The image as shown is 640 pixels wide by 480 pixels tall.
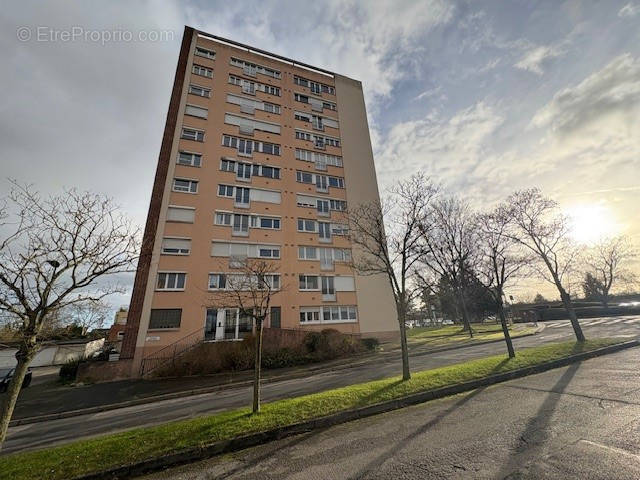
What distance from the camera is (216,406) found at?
9430mm

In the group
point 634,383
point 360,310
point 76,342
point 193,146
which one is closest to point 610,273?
point 360,310

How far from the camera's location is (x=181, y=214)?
76.8ft

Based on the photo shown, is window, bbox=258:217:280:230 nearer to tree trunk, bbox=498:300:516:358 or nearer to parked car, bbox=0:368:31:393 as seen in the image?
parked car, bbox=0:368:31:393

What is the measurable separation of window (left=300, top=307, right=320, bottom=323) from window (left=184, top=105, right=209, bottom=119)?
2120 centimetres

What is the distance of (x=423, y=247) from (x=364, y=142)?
2650 centimetres

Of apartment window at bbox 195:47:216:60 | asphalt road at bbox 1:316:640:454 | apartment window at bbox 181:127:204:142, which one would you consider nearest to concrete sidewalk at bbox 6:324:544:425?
asphalt road at bbox 1:316:640:454

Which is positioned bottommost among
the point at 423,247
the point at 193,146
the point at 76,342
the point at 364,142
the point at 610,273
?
the point at 76,342

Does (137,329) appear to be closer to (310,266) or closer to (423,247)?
(310,266)

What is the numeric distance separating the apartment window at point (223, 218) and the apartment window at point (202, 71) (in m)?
16.1

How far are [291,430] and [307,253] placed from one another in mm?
21290

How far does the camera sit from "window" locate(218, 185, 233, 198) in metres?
25.7

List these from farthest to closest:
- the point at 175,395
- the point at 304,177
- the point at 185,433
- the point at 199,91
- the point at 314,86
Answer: the point at 314,86
the point at 304,177
the point at 199,91
the point at 175,395
the point at 185,433

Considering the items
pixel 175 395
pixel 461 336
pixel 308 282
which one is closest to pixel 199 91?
pixel 308 282

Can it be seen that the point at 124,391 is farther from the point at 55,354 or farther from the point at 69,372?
the point at 55,354
